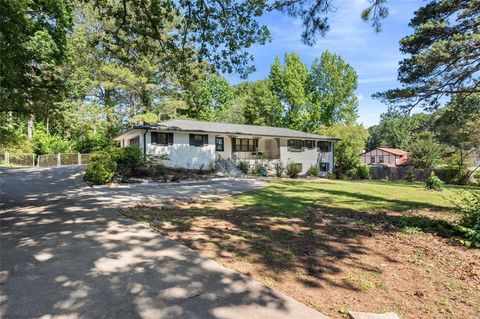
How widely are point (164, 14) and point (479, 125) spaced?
30153 millimetres

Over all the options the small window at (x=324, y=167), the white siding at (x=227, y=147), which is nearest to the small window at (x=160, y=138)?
the white siding at (x=227, y=147)

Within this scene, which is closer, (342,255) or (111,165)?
(342,255)

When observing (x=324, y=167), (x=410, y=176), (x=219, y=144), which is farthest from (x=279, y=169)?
(x=410, y=176)

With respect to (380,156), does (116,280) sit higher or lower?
lower

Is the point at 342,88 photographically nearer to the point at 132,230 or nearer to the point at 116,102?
the point at 116,102

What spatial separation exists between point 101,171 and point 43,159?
727 inches

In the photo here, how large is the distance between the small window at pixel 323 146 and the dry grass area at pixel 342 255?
21908 millimetres

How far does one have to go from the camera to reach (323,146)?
30594 millimetres

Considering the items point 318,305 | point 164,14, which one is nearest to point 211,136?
point 164,14

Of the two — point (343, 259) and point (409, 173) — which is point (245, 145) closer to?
point (409, 173)

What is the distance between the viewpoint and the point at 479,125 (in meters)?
27.2

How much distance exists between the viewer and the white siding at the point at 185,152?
21.0 metres

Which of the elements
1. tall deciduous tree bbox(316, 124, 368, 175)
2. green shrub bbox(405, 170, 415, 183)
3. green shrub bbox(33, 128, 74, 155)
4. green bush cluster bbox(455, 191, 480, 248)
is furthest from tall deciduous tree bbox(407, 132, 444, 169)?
green shrub bbox(33, 128, 74, 155)

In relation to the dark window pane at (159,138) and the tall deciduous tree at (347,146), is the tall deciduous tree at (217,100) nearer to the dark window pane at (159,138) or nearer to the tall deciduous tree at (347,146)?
the tall deciduous tree at (347,146)
